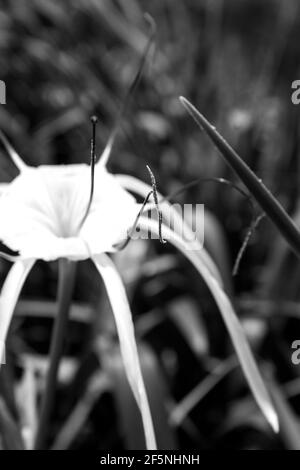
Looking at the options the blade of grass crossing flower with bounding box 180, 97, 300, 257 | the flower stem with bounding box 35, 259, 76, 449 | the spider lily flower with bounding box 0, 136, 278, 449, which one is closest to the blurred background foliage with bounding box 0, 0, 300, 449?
the flower stem with bounding box 35, 259, 76, 449

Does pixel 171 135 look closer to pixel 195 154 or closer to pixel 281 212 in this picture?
pixel 195 154

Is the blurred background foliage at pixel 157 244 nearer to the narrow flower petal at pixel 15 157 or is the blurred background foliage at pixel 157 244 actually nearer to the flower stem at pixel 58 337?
the flower stem at pixel 58 337

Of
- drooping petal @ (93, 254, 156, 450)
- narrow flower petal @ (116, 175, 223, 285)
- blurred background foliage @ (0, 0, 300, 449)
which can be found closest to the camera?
drooping petal @ (93, 254, 156, 450)

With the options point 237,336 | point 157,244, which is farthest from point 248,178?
point 157,244

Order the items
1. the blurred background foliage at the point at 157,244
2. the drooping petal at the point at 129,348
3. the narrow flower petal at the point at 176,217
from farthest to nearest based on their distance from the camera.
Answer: the blurred background foliage at the point at 157,244
the narrow flower petal at the point at 176,217
the drooping petal at the point at 129,348

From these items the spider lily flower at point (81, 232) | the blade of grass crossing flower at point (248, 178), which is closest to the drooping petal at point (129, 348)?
the spider lily flower at point (81, 232)

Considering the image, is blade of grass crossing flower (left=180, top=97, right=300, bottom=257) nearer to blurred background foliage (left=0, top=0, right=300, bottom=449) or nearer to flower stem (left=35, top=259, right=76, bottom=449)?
flower stem (left=35, top=259, right=76, bottom=449)

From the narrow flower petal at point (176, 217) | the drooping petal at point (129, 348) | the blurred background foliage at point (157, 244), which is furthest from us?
the blurred background foliage at point (157, 244)
